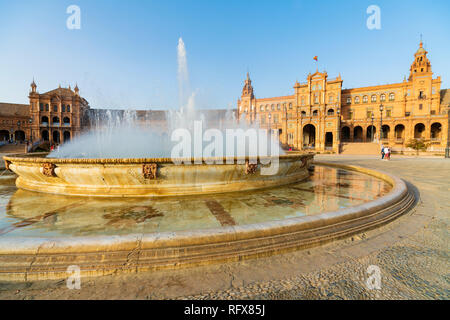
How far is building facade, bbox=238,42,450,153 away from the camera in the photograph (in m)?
40.5

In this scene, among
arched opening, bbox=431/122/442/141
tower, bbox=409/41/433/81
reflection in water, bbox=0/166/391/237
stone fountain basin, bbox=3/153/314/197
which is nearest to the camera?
reflection in water, bbox=0/166/391/237

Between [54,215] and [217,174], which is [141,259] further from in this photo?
[217,174]

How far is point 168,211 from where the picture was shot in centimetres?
387

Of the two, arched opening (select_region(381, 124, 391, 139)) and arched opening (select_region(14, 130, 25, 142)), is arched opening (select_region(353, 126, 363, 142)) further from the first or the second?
arched opening (select_region(14, 130, 25, 142))

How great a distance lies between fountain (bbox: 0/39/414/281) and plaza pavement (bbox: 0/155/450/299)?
0.45 ft

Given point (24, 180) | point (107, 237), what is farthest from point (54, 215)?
point (24, 180)

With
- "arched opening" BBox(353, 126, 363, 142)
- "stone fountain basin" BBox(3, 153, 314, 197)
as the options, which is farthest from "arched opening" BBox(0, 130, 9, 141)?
"arched opening" BBox(353, 126, 363, 142)

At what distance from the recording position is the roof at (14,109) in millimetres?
52656

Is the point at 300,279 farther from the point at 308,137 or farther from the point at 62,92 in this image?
the point at 62,92

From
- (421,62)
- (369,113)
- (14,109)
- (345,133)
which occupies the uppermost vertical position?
(421,62)

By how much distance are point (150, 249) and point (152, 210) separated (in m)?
1.72

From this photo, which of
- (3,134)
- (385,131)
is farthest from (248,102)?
(3,134)

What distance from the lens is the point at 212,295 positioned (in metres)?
1.87
